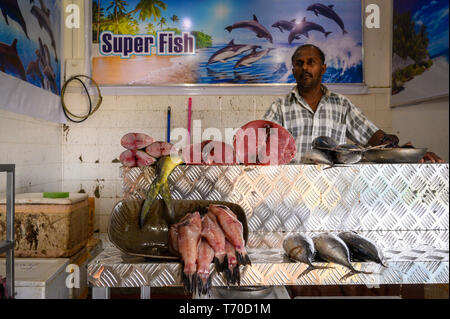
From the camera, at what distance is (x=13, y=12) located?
2734 millimetres

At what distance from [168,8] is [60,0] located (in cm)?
134

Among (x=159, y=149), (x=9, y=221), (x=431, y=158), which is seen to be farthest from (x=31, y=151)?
(x=431, y=158)

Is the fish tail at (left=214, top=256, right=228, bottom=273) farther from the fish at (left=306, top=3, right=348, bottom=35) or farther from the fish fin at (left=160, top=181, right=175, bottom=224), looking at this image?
the fish at (left=306, top=3, right=348, bottom=35)

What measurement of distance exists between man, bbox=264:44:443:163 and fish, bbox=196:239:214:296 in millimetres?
2472

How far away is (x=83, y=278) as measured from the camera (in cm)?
271

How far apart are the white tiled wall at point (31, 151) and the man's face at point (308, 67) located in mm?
2815

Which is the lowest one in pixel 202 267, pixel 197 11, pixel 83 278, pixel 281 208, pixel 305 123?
pixel 83 278

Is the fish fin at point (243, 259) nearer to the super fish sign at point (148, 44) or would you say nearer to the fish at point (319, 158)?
the fish at point (319, 158)

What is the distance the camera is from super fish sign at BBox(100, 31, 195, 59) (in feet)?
13.0

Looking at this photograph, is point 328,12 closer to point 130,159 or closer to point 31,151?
point 130,159

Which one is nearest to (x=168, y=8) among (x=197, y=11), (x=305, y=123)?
A: (x=197, y=11)

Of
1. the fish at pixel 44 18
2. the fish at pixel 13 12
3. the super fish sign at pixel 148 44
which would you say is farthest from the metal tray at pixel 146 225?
the super fish sign at pixel 148 44

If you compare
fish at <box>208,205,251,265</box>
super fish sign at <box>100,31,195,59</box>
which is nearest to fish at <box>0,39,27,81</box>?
super fish sign at <box>100,31,195,59</box>
